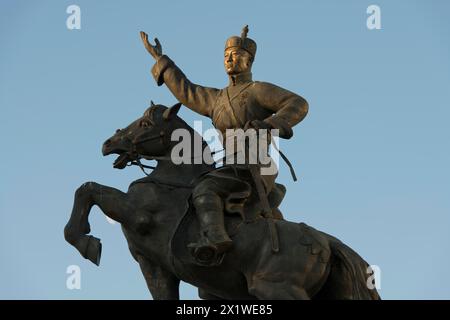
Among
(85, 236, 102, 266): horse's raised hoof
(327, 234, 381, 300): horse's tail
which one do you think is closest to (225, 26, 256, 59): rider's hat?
(327, 234, 381, 300): horse's tail

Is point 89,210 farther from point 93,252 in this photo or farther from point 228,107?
point 228,107

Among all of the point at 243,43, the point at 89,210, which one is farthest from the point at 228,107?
the point at 89,210

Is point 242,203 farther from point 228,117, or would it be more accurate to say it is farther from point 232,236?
point 228,117

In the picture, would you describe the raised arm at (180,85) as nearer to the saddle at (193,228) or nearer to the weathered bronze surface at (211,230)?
the weathered bronze surface at (211,230)

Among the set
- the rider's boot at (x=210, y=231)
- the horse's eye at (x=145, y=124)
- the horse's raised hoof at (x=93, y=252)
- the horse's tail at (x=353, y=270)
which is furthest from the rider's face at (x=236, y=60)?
the horse's raised hoof at (x=93, y=252)

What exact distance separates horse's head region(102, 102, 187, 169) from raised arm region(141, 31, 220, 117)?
0.99 meters

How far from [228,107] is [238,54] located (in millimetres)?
697

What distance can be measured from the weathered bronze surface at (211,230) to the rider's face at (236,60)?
3.04 feet

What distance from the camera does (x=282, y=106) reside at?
13.3m

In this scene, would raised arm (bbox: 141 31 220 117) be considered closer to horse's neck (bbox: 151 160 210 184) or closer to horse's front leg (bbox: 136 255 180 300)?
horse's neck (bbox: 151 160 210 184)

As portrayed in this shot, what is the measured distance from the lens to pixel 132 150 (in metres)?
13.0

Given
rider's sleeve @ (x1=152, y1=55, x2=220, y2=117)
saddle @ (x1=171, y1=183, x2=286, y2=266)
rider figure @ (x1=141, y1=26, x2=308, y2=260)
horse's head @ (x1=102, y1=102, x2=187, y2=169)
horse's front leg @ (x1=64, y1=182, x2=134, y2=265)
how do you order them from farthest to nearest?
rider's sleeve @ (x1=152, y1=55, x2=220, y2=117) → horse's head @ (x1=102, y1=102, x2=187, y2=169) → horse's front leg @ (x1=64, y1=182, x2=134, y2=265) → saddle @ (x1=171, y1=183, x2=286, y2=266) → rider figure @ (x1=141, y1=26, x2=308, y2=260)

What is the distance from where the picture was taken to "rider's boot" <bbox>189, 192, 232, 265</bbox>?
1188 cm
